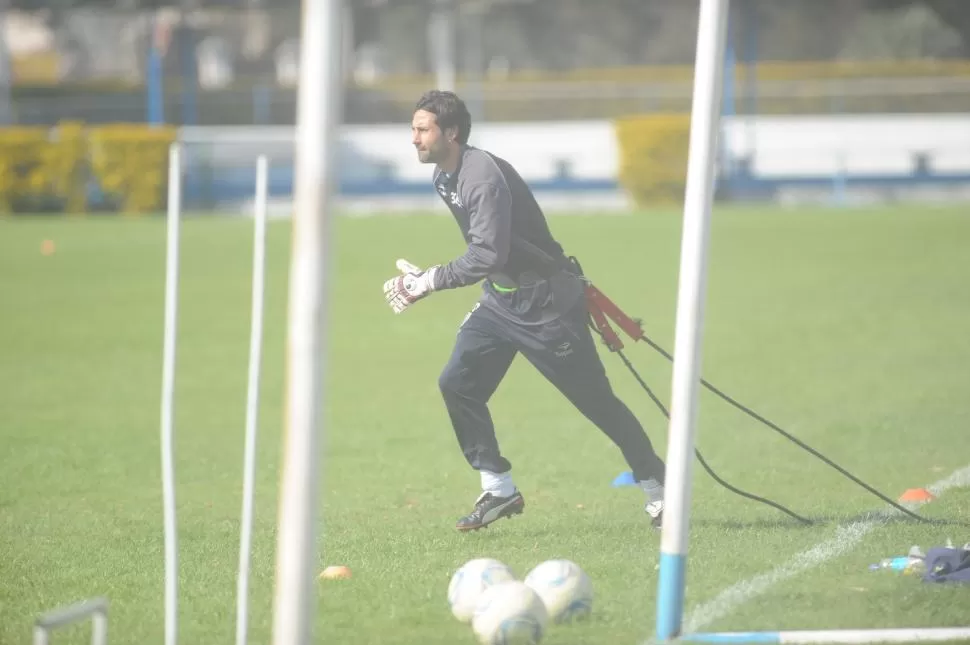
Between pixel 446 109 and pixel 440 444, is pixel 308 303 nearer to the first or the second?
pixel 446 109

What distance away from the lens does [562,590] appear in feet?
19.2

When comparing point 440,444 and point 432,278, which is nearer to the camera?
point 432,278

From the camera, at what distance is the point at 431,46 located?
69.8 metres

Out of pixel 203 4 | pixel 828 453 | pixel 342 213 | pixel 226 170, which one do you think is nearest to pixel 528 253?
pixel 828 453

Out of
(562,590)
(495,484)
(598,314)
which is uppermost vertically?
(598,314)

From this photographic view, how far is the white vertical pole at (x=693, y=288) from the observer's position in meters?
5.39

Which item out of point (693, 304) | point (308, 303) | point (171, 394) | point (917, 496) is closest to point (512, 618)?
point (693, 304)

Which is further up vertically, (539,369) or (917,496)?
(539,369)

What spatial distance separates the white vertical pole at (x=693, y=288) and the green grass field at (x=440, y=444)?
621 millimetres

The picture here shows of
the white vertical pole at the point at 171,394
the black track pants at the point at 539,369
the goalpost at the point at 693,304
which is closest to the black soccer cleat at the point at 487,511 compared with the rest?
the black track pants at the point at 539,369

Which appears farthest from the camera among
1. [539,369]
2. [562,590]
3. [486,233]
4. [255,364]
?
[539,369]

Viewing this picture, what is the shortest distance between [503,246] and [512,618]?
7.50ft

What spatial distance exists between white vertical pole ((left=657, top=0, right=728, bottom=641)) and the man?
189cm

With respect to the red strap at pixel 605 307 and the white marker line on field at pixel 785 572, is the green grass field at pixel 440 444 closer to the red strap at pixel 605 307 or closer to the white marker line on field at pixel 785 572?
the white marker line on field at pixel 785 572
